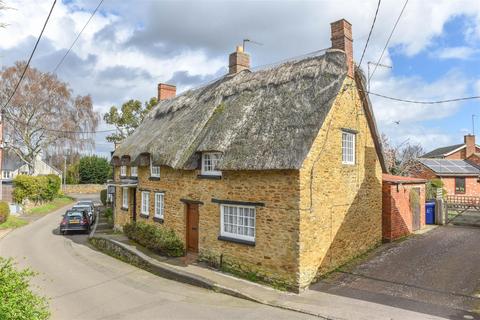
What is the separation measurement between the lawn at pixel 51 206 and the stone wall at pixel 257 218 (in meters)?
26.6

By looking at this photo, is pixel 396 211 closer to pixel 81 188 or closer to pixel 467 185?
pixel 467 185

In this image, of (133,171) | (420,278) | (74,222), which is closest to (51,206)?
(74,222)

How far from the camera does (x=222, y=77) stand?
19.3 metres

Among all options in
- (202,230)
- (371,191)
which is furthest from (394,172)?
(202,230)

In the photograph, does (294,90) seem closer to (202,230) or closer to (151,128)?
(202,230)

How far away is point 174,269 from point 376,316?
24.3 ft

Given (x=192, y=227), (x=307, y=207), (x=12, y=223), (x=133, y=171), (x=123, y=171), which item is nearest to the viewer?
(x=307, y=207)

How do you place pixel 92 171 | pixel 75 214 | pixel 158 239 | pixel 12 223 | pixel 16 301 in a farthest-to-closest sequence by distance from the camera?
pixel 92 171 < pixel 12 223 < pixel 75 214 < pixel 158 239 < pixel 16 301

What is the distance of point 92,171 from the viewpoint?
69.2 meters

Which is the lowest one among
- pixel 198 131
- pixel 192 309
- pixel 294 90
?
pixel 192 309

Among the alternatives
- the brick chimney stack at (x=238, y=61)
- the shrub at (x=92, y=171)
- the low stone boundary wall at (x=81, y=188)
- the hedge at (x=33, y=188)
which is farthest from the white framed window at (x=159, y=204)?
the shrub at (x=92, y=171)

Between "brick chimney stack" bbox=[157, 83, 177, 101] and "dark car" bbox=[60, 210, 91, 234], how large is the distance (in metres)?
10.1

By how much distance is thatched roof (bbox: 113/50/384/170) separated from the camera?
477 inches

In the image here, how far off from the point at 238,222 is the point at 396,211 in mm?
8454
